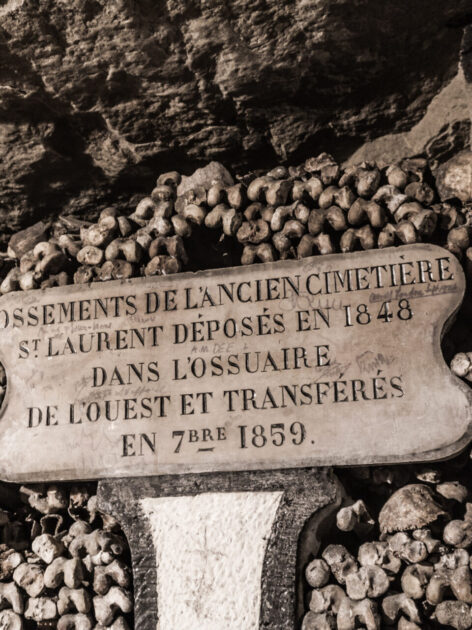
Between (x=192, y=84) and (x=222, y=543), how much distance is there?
1.90 meters

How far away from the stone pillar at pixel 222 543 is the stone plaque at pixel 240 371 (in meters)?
0.08

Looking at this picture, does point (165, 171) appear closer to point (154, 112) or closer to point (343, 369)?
point (154, 112)

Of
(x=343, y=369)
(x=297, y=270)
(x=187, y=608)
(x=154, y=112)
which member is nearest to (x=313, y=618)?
(x=187, y=608)

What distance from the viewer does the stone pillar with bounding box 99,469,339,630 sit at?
3600 millimetres

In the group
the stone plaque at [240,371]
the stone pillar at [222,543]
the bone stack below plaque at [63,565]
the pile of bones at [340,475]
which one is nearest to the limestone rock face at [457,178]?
the pile of bones at [340,475]

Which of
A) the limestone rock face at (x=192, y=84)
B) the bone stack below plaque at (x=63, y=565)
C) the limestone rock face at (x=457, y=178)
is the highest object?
the limestone rock face at (x=192, y=84)

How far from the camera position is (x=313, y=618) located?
3549 mm

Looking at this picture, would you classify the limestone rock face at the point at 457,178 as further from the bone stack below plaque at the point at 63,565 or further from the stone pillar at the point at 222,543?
the bone stack below plaque at the point at 63,565

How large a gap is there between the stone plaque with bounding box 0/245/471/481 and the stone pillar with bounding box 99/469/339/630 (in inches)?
3.2

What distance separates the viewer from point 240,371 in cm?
391

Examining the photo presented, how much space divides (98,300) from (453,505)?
166 cm

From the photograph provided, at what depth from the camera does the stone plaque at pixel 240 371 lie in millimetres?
3729

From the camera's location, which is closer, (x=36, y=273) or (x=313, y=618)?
(x=313, y=618)

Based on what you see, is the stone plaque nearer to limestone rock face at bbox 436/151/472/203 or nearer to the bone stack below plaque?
the bone stack below plaque
